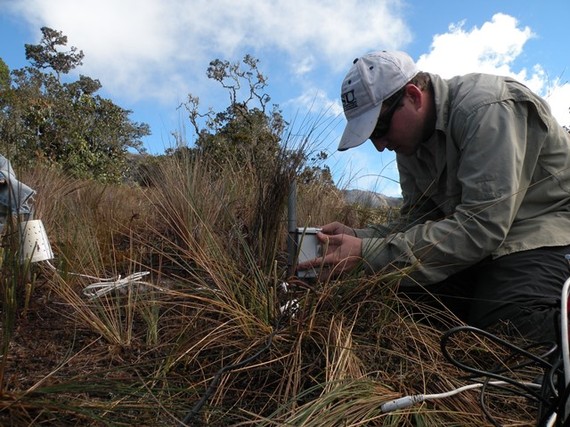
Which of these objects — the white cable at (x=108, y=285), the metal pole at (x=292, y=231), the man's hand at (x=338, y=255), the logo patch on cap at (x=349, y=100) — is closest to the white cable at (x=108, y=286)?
the white cable at (x=108, y=285)

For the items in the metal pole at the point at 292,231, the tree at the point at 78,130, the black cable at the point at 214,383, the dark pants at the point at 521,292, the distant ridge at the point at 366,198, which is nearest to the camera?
the black cable at the point at 214,383

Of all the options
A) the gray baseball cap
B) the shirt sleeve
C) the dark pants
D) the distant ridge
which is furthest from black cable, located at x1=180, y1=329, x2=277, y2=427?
the distant ridge

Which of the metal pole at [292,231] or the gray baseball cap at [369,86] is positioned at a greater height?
the gray baseball cap at [369,86]

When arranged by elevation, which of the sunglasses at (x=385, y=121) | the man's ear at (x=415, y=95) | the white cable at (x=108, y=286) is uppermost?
the man's ear at (x=415, y=95)

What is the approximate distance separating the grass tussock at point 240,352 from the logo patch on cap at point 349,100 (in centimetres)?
34

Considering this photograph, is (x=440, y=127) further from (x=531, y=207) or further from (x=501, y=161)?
(x=531, y=207)

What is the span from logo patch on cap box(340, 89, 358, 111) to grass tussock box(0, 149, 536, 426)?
0.34m

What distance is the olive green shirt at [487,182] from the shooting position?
5.91 ft

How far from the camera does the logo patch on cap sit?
2045 mm

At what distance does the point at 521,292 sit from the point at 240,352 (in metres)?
1.06

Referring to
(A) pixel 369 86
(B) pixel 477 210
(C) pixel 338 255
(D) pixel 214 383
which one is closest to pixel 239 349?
(D) pixel 214 383

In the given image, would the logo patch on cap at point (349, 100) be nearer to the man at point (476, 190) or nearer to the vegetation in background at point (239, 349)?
the man at point (476, 190)

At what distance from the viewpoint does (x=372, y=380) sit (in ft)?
4.57

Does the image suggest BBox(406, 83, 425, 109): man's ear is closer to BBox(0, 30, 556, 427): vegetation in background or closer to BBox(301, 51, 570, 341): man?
BBox(301, 51, 570, 341): man
